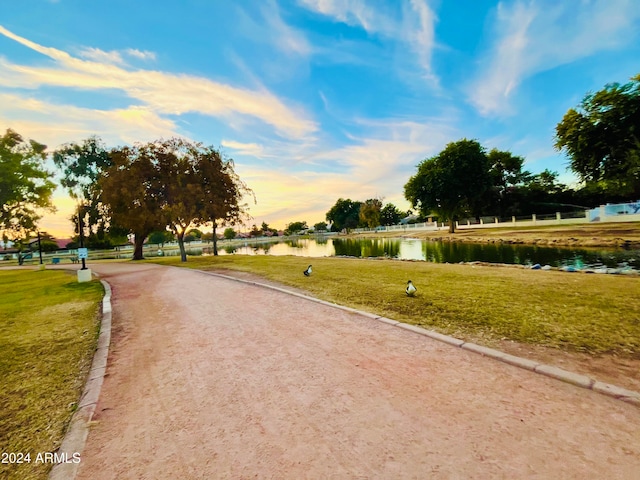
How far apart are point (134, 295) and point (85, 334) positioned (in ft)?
13.3

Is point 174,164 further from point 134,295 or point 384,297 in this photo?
point 384,297

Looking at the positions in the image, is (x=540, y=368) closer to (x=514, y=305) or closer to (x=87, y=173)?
(x=514, y=305)

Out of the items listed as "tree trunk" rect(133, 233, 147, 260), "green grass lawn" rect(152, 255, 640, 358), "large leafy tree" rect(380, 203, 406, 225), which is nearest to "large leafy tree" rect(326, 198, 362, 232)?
"large leafy tree" rect(380, 203, 406, 225)

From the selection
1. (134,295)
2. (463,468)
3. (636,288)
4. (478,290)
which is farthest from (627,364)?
(134,295)

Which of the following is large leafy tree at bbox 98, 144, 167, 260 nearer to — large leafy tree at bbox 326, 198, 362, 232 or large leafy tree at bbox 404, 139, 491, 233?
large leafy tree at bbox 404, 139, 491, 233

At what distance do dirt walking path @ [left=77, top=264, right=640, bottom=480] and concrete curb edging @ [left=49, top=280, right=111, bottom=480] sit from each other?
9cm

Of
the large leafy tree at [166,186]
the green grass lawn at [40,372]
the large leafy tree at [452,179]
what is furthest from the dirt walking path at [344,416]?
the large leafy tree at [452,179]

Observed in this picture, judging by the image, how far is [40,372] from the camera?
392cm

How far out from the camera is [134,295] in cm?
930

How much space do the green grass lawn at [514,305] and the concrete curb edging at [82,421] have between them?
475 cm

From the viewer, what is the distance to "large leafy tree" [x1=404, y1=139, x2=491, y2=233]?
139 ft

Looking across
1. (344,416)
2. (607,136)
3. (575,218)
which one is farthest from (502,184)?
(344,416)

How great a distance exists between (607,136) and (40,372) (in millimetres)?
29194

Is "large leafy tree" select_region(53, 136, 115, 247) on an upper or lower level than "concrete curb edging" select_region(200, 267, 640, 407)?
upper
